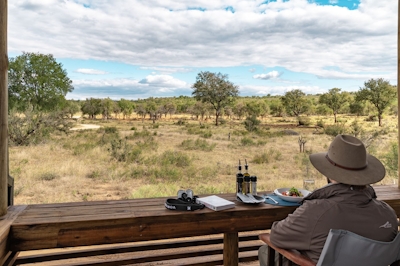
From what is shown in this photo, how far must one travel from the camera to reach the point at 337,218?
1274 millimetres

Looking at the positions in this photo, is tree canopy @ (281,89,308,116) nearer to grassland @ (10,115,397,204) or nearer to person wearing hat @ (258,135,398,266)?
grassland @ (10,115,397,204)

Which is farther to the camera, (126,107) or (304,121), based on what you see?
(126,107)

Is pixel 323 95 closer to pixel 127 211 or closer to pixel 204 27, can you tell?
pixel 204 27

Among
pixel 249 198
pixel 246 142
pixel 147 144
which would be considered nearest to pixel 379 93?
pixel 246 142

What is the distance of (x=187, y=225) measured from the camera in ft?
6.19

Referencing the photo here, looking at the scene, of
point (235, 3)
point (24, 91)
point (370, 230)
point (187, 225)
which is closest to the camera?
point (370, 230)

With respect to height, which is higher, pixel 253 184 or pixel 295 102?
pixel 295 102

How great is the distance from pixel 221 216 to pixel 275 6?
4.61 m

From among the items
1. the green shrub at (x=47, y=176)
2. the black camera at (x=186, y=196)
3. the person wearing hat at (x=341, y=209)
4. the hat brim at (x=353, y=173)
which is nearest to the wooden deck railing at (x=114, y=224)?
the black camera at (x=186, y=196)

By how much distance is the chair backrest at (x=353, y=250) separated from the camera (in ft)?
3.94

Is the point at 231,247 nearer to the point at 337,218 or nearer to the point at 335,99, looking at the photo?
the point at 337,218

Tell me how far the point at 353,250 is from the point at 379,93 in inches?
345

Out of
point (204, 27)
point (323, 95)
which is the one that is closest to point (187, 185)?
point (204, 27)

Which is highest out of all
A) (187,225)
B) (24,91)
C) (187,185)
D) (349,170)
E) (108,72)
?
(108,72)
